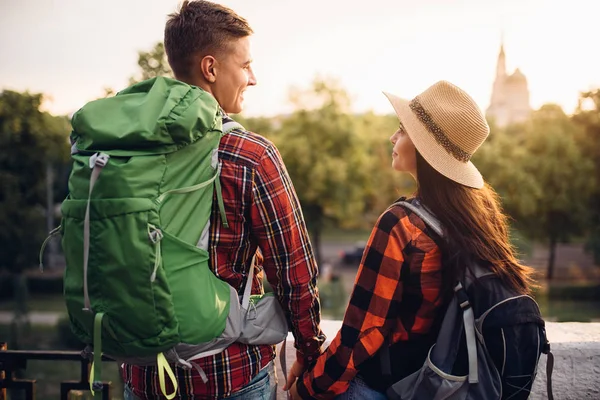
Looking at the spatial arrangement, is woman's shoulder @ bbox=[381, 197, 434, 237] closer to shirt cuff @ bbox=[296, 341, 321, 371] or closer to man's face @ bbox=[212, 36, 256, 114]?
shirt cuff @ bbox=[296, 341, 321, 371]

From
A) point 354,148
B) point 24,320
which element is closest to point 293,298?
point 24,320

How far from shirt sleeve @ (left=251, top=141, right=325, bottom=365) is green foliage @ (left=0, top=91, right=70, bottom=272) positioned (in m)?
18.0

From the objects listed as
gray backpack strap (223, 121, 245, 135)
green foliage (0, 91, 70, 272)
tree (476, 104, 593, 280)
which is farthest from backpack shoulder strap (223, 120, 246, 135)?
tree (476, 104, 593, 280)

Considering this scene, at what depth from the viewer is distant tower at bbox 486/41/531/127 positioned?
135 ft

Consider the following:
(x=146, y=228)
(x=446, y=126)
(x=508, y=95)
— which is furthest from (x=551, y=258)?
(x=146, y=228)

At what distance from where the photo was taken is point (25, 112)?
1780 centimetres

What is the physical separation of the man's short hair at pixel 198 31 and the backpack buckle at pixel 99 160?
20.2 inches

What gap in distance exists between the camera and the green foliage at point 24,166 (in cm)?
1755

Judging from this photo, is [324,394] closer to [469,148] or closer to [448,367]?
[448,367]

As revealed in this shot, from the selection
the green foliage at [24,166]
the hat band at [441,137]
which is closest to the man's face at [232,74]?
the hat band at [441,137]

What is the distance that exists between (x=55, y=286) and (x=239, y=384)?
23.6 metres

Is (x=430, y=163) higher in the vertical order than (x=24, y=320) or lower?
higher

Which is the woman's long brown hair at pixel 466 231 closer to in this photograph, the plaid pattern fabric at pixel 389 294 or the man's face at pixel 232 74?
the plaid pattern fabric at pixel 389 294

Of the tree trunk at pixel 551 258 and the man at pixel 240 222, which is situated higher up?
the man at pixel 240 222
